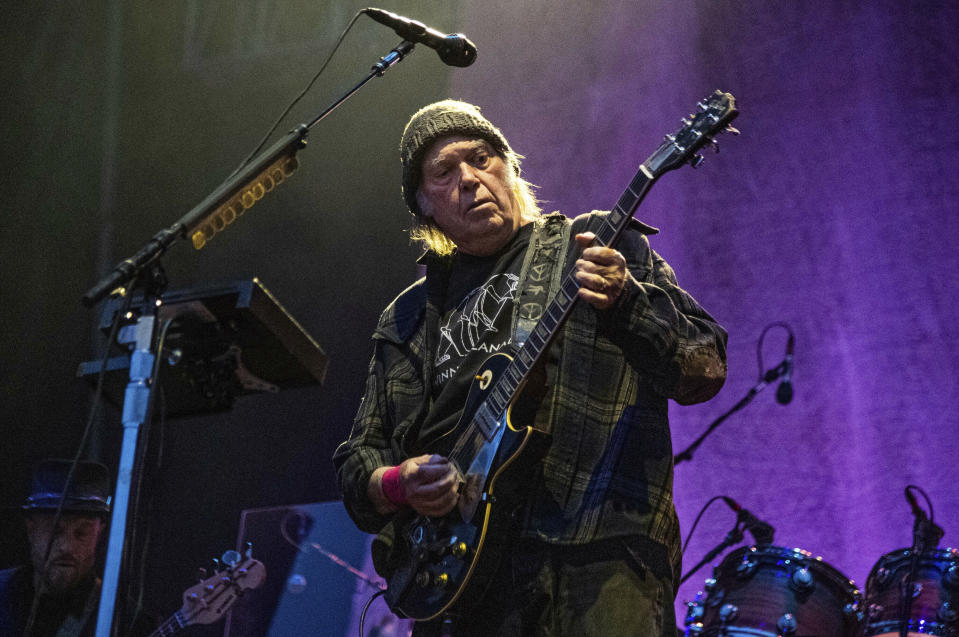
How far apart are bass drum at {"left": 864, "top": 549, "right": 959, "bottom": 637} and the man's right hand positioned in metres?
1.93

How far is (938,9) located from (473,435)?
335 centimetres

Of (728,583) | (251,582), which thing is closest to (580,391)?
(728,583)

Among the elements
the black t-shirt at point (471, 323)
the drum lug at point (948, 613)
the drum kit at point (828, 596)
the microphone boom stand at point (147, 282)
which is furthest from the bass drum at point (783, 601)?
the microphone boom stand at point (147, 282)

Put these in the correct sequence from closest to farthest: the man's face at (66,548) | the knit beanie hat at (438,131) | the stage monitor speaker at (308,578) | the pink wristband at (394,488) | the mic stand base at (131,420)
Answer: the mic stand base at (131,420) < the pink wristband at (394,488) < the knit beanie hat at (438,131) < the stage monitor speaker at (308,578) < the man's face at (66,548)

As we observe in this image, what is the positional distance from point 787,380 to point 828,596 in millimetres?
983

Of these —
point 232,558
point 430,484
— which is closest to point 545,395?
point 430,484

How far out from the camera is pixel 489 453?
86.4 inches

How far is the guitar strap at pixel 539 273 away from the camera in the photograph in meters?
2.41

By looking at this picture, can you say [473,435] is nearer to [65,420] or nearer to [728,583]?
[728,583]

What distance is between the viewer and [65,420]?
4863mm

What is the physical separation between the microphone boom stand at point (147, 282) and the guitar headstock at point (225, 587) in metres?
1.69

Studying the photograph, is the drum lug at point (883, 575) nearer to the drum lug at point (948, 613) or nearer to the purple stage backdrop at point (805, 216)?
the drum lug at point (948, 613)

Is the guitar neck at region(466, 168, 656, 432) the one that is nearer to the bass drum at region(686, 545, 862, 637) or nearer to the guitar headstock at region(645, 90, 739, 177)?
the guitar headstock at region(645, 90, 739, 177)

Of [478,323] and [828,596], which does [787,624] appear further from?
[478,323]
